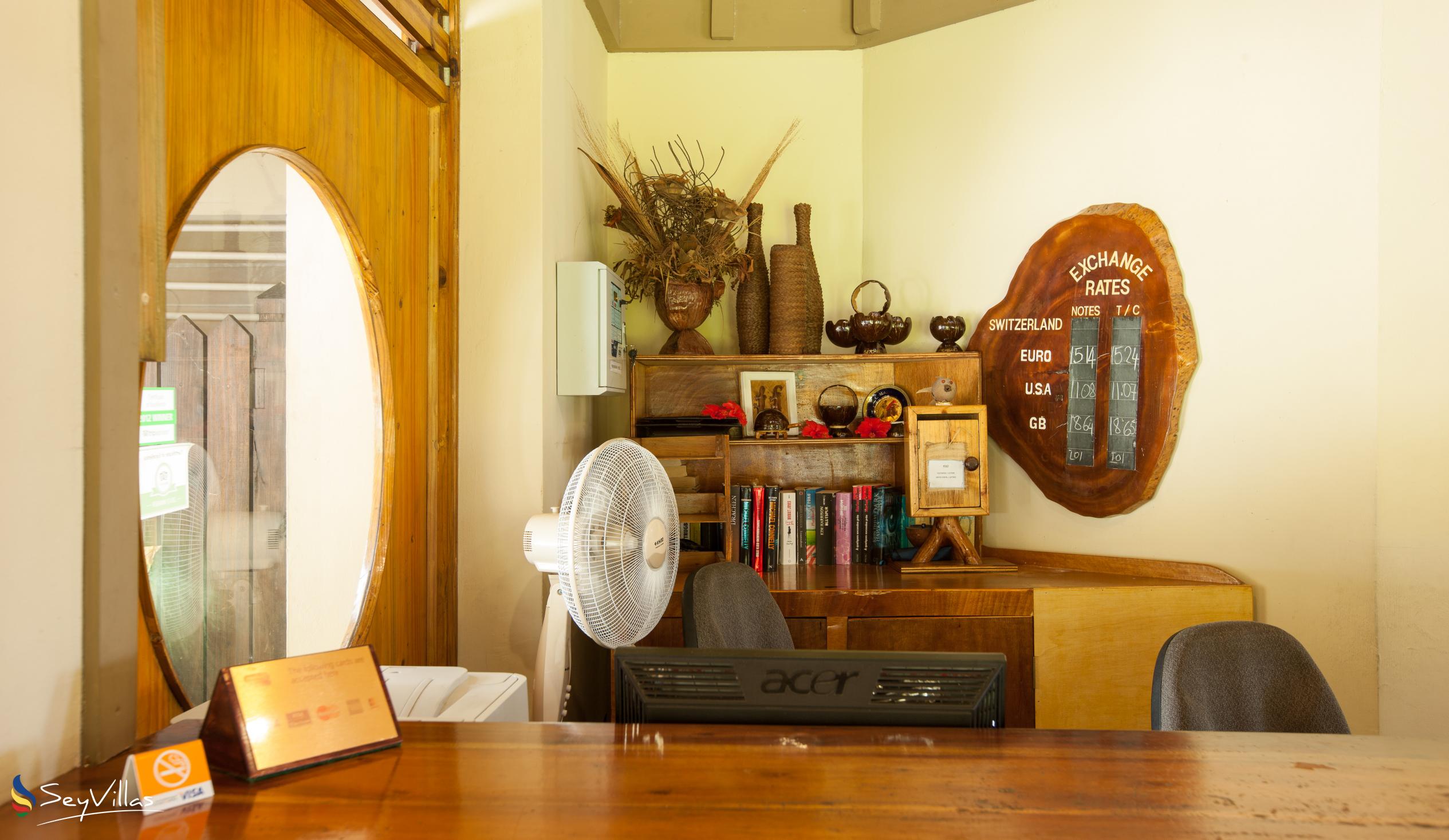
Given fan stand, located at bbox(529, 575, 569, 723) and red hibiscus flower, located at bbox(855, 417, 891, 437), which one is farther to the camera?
red hibiscus flower, located at bbox(855, 417, 891, 437)

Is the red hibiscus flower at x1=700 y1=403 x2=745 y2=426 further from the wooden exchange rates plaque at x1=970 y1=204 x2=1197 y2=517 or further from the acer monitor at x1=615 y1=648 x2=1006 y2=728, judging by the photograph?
the acer monitor at x1=615 y1=648 x2=1006 y2=728

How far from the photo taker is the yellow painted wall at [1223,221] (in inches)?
93.7

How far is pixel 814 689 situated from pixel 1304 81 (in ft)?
8.26

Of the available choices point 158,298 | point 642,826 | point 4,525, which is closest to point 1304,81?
point 642,826

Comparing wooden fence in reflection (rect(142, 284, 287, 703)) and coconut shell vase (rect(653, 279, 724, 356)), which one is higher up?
coconut shell vase (rect(653, 279, 724, 356))

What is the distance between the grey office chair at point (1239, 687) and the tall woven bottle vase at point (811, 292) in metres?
1.79

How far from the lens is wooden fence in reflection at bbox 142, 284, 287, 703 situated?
1.25 m

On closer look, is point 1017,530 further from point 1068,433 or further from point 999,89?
point 999,89

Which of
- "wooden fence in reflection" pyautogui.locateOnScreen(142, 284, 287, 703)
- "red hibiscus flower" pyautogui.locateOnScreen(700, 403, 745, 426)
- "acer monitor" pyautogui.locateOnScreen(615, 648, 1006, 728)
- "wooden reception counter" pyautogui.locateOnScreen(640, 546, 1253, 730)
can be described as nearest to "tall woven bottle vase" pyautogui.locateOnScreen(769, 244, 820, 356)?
"red hibiscus flower" pyautogui.locateOnScreen(700, 403, 745, 426)

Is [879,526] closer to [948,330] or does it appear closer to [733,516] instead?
[733,516]

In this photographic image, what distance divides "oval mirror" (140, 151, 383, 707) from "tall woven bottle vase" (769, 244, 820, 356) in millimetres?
1559

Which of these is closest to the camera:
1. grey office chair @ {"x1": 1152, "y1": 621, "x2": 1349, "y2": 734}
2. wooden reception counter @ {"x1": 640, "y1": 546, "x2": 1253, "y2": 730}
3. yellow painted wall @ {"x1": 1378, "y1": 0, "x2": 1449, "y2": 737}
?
grey office chair @ {"x1": 1152, "y1": 621, "x2": 1349, "y2": 734}

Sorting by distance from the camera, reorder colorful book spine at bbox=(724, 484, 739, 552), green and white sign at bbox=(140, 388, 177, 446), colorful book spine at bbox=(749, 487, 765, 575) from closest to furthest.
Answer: green and white sign at bbox=(140, 388, 177, 446) → colorful book spine at bbox=(724, 484, 739, 552) → colorful book spine at bbox=(749, 487, 765, 575)

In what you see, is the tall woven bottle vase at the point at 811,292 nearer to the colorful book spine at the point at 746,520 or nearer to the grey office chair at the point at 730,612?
the colorful book spine at the point at 746,520
